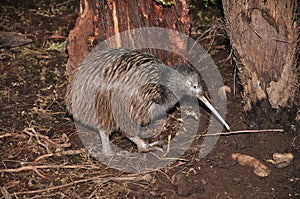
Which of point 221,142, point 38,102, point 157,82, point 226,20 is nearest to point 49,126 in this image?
point 38,102

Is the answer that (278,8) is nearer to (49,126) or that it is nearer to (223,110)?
(223,110)

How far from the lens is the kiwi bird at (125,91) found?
14.5ft

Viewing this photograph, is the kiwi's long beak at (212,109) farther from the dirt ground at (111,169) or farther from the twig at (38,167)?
the twig at (38,167)

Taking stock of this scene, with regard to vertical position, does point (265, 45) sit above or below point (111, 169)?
above

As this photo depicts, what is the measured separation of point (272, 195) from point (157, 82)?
4.21 feet

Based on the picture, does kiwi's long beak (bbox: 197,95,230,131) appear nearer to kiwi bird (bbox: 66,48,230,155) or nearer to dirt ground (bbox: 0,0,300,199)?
kiwi bird (bbox: 66,48,230,155)

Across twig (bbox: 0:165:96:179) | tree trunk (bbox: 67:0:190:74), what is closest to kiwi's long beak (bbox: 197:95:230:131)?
tree trunk (bbox: 67:0:190:74)

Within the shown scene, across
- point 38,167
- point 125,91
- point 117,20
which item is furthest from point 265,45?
point 38,167

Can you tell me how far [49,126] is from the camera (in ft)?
16.6

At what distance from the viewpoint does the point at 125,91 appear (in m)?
4.41

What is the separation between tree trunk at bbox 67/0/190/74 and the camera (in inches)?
187

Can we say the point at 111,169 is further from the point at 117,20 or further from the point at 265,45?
the point at 265,45

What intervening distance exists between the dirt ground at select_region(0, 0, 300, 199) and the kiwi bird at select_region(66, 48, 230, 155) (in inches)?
10.9

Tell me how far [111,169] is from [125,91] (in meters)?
0.65
